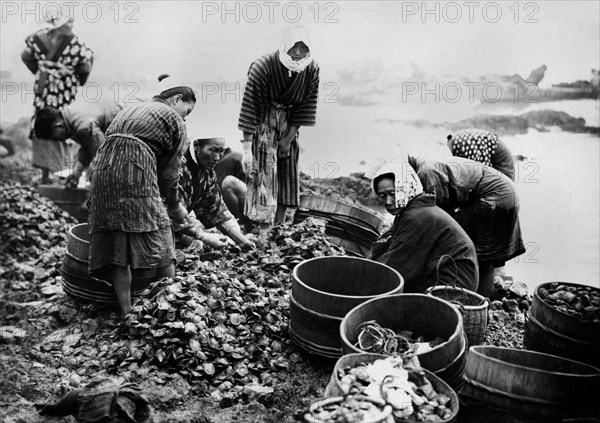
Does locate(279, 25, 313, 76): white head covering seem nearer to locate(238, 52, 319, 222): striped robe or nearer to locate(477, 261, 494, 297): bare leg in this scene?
locate(238, 52, 319, 222): striped robe

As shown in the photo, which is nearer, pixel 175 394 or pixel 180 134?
pixel 175 394

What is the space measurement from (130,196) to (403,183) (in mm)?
1836

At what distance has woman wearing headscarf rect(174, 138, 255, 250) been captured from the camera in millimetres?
5562

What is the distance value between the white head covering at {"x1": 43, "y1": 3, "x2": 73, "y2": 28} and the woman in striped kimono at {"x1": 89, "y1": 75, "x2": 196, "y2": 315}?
3.33 m

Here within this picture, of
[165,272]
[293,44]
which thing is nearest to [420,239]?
[165,272]

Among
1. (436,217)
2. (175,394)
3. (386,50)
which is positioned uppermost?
(386,50)

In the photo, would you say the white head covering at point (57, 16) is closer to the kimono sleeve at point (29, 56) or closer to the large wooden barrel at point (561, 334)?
the kimono sleeve at point (29, 56)

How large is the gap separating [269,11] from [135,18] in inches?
57.3

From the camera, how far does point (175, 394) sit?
353 cm

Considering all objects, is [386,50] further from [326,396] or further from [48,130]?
[326,396]

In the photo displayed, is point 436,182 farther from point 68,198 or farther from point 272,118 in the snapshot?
point 68,198

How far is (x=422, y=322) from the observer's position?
143 inches

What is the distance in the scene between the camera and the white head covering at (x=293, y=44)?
17.5ft

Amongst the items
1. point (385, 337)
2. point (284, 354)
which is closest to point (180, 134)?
point (284, 354)
